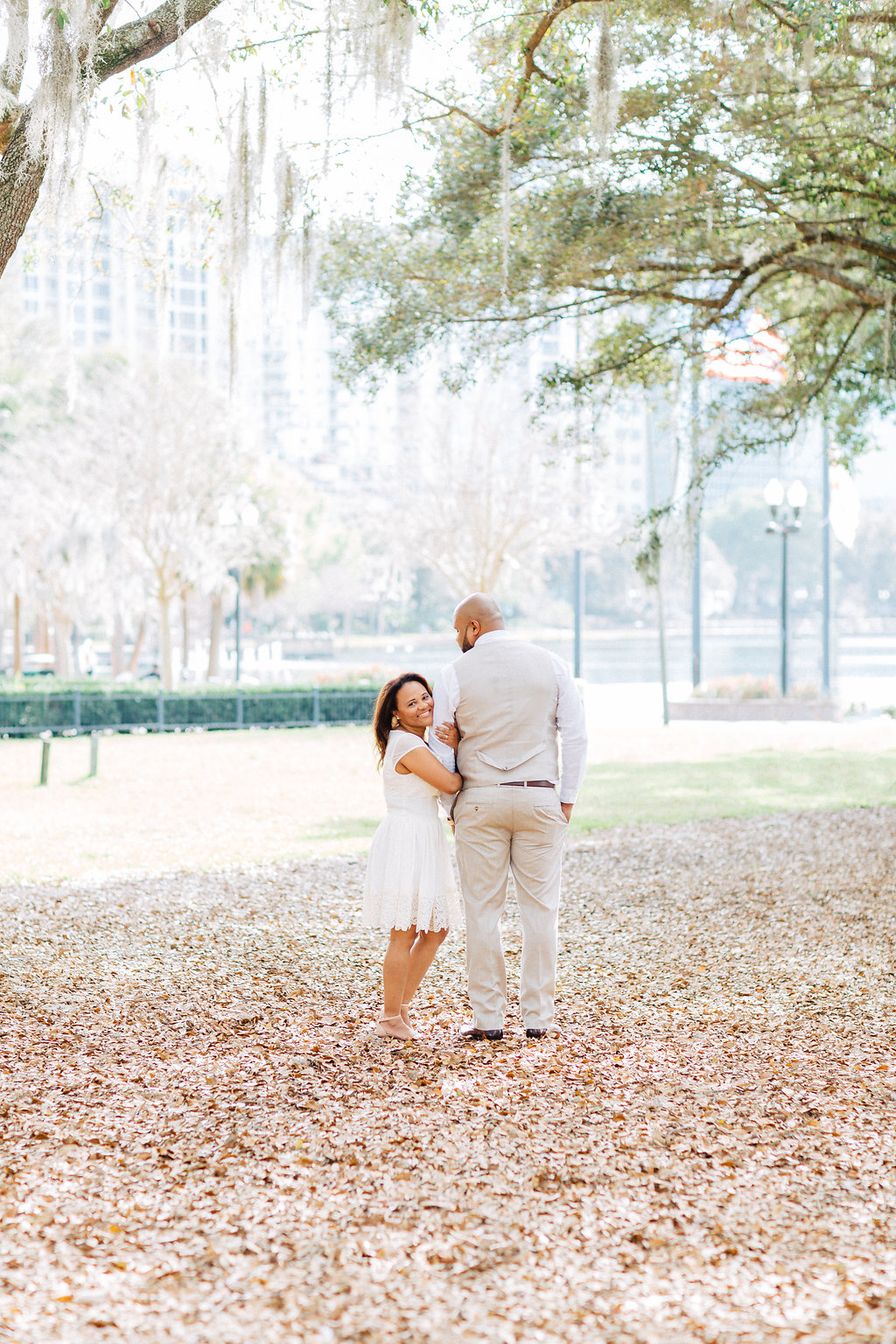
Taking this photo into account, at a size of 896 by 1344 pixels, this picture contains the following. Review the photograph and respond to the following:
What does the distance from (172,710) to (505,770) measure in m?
16.8

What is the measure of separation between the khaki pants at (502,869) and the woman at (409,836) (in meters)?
0.08

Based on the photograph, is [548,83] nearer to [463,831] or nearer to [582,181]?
[582,181]

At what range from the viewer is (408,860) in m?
4.21

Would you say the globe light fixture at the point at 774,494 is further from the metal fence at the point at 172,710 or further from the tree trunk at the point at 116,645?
the tree trunk at the point at 116,645

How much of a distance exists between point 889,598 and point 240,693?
70899 millimetres

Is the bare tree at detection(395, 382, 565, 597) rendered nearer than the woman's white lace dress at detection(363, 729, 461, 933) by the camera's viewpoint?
No

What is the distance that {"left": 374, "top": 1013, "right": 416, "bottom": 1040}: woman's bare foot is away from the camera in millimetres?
4465

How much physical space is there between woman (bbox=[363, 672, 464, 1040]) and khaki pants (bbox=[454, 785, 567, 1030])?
8 centimetres

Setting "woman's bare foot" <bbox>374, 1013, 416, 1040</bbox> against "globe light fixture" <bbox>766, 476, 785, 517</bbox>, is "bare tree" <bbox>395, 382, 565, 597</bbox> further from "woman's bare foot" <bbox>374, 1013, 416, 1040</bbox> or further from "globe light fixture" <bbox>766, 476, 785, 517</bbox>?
"woman's bare foot" <bbox>374, 1013, 416, 1040</bbox>

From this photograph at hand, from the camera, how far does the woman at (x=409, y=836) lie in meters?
4.20

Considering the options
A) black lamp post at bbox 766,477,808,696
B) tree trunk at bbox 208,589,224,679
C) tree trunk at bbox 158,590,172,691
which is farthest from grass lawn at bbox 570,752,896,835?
tree trunk at bbox 208,589,224,679

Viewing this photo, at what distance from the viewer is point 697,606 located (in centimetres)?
2956

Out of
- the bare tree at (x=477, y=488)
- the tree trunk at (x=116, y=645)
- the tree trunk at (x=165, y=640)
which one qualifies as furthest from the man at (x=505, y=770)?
the tree trunk at (x=116, y=645)

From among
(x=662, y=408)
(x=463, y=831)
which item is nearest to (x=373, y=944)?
(x=463, y=831)
